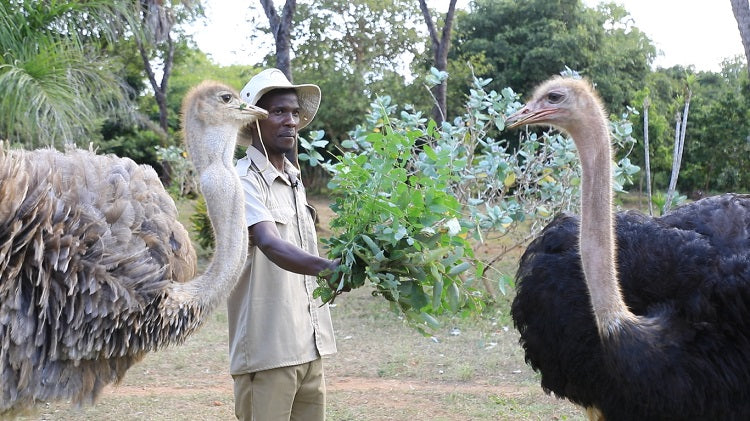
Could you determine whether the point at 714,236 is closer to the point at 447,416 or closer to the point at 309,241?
the point at 309,241

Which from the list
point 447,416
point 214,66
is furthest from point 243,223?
point 214,66

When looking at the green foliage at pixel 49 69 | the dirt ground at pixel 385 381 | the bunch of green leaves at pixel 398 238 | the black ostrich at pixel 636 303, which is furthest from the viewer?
the green foliage at pixel 49 69

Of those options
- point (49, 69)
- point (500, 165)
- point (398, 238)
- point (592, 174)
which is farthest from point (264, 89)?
point (49, 69)

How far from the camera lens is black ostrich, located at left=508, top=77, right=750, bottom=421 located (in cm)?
315

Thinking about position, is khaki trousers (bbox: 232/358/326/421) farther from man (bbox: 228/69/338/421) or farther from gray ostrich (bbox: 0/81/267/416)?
gray ostrich (bbox: 0/81/267/416)

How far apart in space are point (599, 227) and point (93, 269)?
1.87 metres

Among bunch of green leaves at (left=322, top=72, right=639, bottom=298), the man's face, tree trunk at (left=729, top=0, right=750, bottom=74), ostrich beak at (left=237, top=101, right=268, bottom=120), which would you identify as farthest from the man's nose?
tree trunk at (left=729, top=0, right=750, bottom=74)

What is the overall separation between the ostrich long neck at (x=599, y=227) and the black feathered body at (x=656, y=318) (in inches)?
3.5

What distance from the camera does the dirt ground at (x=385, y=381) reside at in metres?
5.41

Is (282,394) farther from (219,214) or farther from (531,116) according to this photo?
(531,116)

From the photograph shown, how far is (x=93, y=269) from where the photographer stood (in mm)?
2986

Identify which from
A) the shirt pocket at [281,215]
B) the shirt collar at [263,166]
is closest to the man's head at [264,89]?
the shirt collar at [263,166]

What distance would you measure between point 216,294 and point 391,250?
0.76m

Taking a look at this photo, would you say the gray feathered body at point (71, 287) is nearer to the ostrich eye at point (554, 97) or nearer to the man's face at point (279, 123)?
the man's face at point (279, 123)
